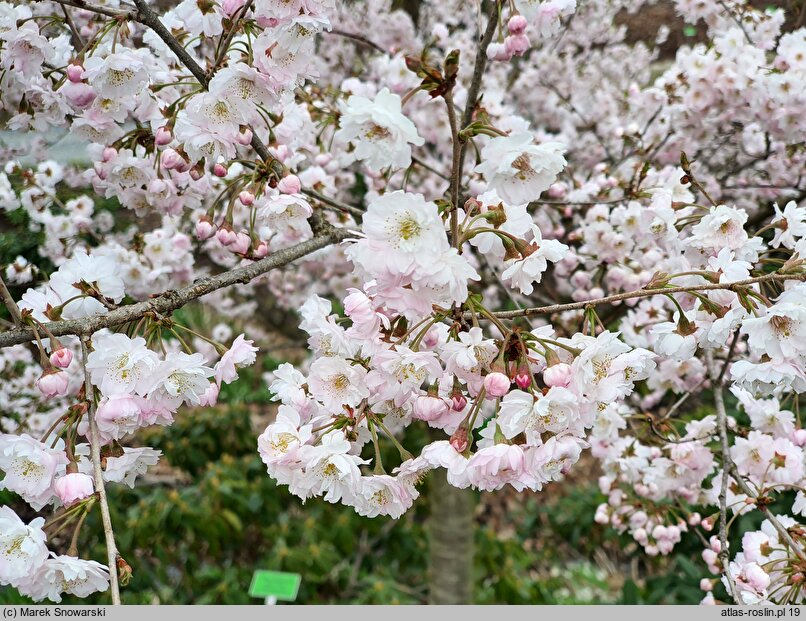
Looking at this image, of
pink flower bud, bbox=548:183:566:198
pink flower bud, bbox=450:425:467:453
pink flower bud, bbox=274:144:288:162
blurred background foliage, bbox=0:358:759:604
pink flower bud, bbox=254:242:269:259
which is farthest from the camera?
blurred background foliage, bbox=0:358:759:604

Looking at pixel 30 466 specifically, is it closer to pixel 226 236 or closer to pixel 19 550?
pixel 19 550

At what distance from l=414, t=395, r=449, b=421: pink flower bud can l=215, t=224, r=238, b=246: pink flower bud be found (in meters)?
0.69

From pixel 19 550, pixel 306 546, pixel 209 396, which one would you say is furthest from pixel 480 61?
pixel 306 546

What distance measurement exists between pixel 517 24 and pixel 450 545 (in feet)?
8.02

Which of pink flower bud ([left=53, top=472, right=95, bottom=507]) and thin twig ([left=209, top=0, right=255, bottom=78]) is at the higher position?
thin twig ([left=209, top=0, right=255, bottom=78])

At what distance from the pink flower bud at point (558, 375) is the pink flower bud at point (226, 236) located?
856 millimetres

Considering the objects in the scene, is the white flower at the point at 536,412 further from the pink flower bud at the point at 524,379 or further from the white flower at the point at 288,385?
the white flower at the point at 288,385

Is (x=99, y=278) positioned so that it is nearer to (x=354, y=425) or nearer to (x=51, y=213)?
(x=354, y=425)

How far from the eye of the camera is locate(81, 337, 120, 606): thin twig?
2.92ft

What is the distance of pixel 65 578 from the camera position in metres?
1.02

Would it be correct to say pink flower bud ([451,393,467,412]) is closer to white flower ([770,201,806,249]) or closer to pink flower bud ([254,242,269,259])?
pink flower bud ([254,242,269,259])

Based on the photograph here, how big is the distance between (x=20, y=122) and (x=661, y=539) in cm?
225

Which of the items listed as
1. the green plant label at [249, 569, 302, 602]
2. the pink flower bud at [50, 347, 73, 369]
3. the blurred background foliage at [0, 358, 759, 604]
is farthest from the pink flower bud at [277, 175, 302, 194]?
the blurred background foliage at [0, 358, 759, 604]

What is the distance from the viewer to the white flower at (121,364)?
3.55 feet
